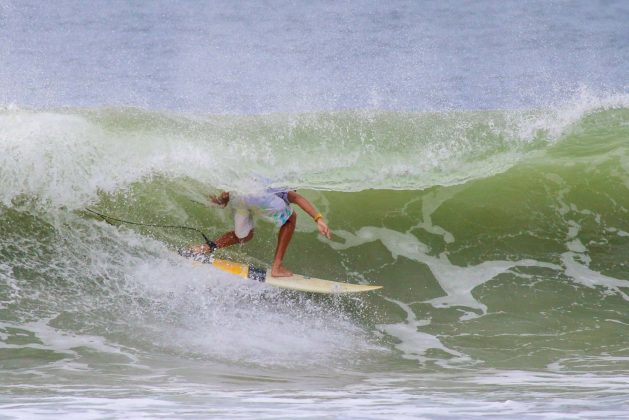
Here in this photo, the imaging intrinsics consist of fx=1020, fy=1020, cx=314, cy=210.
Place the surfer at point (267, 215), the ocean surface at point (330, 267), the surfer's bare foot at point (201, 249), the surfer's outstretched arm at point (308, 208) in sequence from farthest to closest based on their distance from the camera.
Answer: the surfer's bare foot at point (201, 249) → the surfer at point (267, 215) → the surfer's outstretched arm at point (308, 208) → the ocean surface at point (330, 267)

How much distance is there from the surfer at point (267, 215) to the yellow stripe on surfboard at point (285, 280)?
2.5 inches

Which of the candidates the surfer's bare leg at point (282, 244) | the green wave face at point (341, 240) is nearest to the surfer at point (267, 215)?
the surfer's bare leg at point (282, 244)

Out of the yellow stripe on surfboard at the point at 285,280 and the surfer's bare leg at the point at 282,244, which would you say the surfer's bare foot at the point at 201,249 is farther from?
the surfer's bare leg at the point at 282,244

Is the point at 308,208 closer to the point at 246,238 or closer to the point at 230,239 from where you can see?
the point at 246,238

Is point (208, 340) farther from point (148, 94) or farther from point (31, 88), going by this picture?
point (31, 88)

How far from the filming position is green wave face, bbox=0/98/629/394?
24.1 feet

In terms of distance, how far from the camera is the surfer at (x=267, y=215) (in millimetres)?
7906

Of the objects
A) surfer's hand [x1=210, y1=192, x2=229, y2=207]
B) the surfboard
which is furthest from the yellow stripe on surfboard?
surfer's hand [x1=210, y1=192, x2=229, y2=207]

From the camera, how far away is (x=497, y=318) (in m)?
8.18

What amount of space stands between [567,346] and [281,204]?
240cm

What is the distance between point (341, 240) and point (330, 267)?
529 mm

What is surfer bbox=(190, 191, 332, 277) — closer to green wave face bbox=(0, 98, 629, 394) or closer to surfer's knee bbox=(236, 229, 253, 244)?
surfer's knee bbox=(236, 229, 253, 244)

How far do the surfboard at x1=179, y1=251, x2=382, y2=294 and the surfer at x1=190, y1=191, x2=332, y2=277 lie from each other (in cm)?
6

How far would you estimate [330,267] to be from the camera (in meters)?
8.87
